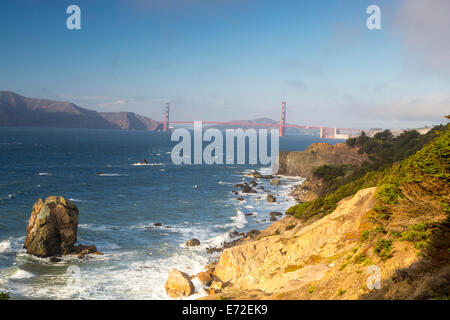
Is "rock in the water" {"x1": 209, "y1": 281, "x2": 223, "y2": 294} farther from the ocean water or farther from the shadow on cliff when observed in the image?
the shadow on cliff

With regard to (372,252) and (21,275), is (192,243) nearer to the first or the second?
(21,275)

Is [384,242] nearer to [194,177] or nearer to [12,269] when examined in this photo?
[12,269]

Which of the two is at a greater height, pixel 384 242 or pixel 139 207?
pixel 384 242

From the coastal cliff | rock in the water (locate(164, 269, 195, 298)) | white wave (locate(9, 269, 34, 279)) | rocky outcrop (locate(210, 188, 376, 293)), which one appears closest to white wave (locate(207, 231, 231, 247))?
the coastal cliff

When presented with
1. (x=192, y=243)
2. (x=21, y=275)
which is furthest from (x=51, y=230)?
(x=192, y=243)

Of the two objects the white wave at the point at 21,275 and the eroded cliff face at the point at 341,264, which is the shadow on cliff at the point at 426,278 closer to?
the eroded cliff face at the point at 341,264
